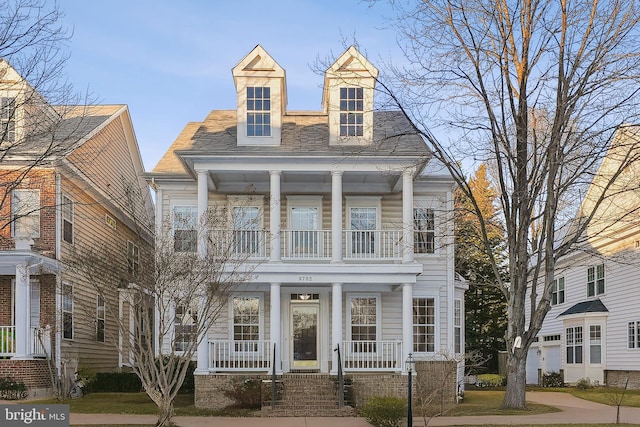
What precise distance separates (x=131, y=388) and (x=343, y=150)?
10727 millimetres

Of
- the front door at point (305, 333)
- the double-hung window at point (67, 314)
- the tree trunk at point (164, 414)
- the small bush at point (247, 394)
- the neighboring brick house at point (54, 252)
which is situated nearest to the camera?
the tree trunk at point (164, 414)

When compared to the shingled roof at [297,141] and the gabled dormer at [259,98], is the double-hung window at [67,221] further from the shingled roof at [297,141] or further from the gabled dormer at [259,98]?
the gabled dormer at [259,98]

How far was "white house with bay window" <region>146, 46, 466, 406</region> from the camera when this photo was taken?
21062mm

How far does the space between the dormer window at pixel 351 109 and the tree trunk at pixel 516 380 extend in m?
7.87

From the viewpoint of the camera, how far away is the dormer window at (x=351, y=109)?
22109 millimetres

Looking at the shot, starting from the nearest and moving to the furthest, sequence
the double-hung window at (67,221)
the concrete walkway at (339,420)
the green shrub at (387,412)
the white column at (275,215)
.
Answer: the green shrub at (387,412)
the concrete walkway at (339,420)
the white column at (275,215)
the double-hung window at (67,221)

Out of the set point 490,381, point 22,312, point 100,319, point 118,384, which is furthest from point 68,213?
point 490,381

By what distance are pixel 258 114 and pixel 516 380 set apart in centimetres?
1038

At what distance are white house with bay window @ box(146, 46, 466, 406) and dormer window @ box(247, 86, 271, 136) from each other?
1.2 inches

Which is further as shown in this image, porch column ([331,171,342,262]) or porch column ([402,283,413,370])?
porch column ([331,171,342,262])

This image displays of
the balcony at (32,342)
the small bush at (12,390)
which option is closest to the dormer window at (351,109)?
the balcony at (32,342)

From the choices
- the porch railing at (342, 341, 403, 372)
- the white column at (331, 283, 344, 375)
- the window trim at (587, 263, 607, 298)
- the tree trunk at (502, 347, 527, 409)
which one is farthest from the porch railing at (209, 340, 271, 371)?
the window trim at (587, 263, 607, 298)

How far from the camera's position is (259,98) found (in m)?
22.0

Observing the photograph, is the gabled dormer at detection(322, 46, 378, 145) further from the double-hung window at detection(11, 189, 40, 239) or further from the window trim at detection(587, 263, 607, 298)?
the window trim at detection(587, 263, 607, 298)
